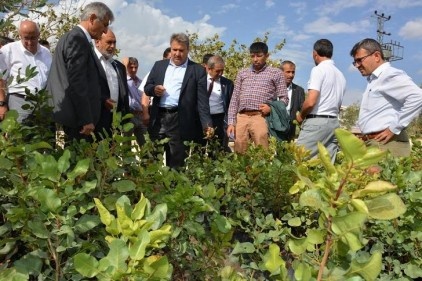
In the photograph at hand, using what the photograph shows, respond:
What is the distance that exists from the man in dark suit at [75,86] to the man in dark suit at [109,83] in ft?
0.55

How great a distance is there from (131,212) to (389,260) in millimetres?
1651

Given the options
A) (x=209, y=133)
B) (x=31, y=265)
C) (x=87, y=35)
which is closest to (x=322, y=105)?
(x=209, y=133)

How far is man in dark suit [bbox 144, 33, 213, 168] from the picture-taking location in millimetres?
5008

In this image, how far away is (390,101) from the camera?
3910 millimetres

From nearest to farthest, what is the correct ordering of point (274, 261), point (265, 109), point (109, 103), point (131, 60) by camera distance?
point (274, 261) → point (109, 103) → point (265, 109) → point (131, 60)

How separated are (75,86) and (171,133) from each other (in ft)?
5.54

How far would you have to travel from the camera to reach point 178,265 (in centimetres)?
173

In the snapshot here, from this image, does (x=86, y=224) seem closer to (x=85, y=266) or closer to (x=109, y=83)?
(x=85, y=266)

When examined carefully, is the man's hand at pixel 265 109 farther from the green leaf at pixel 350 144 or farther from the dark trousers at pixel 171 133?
the green leaf at pixel 350 144

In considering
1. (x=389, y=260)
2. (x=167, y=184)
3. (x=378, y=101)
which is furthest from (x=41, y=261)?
(x=378, y=101)

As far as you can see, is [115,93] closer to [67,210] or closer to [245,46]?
[67,210]

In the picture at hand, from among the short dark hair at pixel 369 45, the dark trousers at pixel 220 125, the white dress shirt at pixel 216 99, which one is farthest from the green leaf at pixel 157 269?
the white dress shirt at pixel 216 99

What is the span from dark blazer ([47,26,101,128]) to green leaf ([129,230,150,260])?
271cm

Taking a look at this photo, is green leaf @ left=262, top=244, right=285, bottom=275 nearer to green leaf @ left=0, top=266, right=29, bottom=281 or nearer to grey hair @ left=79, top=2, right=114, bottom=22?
green leaf @ left=0, top=266, right=29, bottom=281
